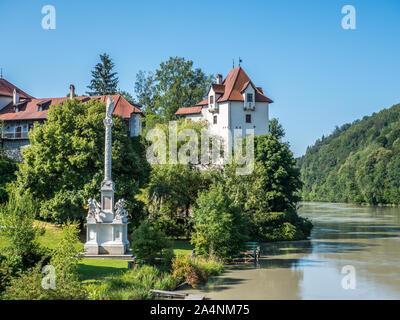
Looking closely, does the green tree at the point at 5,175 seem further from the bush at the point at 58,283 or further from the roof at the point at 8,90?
the bush at the point at 58,283

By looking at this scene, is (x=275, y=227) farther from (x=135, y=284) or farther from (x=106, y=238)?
(x=135, y=284)

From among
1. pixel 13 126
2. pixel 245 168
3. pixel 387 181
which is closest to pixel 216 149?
pixel 245 168

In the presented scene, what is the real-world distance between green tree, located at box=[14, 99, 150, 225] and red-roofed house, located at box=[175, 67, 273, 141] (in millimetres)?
22291

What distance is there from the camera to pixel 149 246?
25.1 meters

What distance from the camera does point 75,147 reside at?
3747 centimetres

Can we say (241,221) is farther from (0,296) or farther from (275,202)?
(0,296)

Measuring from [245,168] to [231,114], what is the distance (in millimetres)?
14439

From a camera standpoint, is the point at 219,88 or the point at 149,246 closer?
the point at 149,246

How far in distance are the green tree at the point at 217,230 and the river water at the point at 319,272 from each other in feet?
5.84

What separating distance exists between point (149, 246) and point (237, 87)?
128 feet

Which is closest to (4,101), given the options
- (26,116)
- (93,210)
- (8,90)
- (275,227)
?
(8,90)

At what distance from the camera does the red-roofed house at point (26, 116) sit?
60.1m
